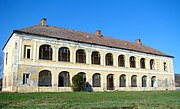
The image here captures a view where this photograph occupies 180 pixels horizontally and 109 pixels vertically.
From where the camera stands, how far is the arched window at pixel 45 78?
25.2 m

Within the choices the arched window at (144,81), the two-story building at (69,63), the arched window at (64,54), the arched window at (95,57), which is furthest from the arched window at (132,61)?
the arched window at (64,54)

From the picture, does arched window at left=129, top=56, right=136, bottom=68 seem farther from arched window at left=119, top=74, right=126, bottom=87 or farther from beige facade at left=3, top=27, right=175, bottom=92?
arched window at left=119, top=74, right=126, bottom=87

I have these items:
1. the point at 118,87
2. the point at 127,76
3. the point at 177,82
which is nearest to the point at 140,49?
the point at 127,76

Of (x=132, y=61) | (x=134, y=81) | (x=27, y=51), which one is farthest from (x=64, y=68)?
(x=134, y=81)

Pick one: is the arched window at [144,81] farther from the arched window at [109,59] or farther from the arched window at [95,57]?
the arched window at [95,57]

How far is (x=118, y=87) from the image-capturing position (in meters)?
31.9

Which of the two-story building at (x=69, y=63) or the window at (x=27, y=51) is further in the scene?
the window at (x=27, y=51)

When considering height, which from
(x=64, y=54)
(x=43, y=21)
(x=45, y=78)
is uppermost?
(x=43, y=21)

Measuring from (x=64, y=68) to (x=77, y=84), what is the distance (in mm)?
2652

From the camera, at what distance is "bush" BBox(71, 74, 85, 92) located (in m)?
26.4

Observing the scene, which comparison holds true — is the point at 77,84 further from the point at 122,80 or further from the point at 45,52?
the point at 122,80

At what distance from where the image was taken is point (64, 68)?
2712 cm

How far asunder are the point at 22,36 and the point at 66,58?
6.24m

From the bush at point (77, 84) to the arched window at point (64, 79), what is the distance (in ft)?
3.13
